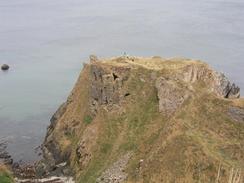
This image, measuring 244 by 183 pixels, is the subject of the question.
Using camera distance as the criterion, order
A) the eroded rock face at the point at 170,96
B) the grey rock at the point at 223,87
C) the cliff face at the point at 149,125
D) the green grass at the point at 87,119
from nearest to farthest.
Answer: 1. the cliff face at the point at 149,125
2. the eroded rock face at the point at 170,96
3. the green grass at the point at 87,119
4. the grey rock at the point at 223,87

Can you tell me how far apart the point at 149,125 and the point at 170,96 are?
14.5 ft

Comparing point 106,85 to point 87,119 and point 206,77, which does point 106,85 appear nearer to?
point 87,119

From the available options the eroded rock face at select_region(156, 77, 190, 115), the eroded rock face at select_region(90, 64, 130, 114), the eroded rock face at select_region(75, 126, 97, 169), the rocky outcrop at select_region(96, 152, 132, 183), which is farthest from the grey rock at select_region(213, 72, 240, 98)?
the rocky outcrop at select_region(96, 152, 132, 183)

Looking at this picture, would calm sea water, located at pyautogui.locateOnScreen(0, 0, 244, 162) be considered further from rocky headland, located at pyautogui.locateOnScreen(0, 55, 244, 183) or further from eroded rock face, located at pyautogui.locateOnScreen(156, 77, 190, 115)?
eroded rock face, located at pyautogui.locateOnScreen(156, 77, 190, 115)

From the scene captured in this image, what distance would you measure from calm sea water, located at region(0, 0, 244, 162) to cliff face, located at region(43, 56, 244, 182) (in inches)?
514

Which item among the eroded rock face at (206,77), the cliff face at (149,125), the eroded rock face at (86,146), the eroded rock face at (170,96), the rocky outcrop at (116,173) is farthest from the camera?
the eroded rock face at (206,77)

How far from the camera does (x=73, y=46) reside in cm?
14088

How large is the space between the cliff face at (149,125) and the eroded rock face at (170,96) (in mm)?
123

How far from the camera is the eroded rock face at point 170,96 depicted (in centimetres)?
5888

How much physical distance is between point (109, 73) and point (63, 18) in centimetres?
12457

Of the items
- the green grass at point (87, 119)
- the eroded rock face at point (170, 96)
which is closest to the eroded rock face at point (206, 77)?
the eroded rock face at point (170, 96)

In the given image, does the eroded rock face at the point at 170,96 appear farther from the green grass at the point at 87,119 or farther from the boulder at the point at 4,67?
the boulder at the point at 4,67

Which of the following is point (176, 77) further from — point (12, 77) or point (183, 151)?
point (12, 77)

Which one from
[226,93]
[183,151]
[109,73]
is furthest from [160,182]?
[226,93]
